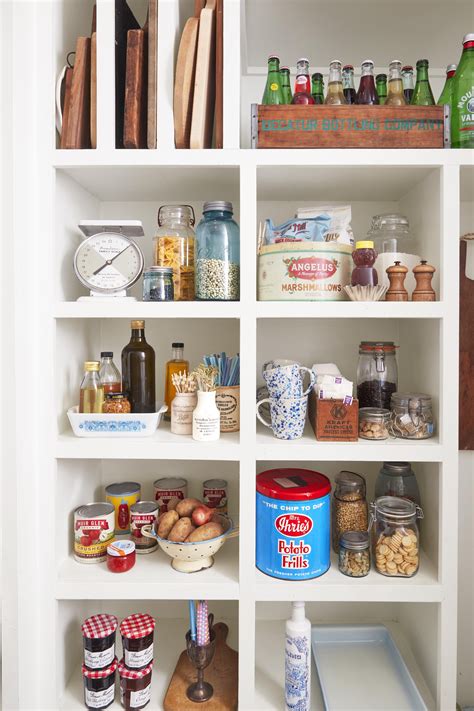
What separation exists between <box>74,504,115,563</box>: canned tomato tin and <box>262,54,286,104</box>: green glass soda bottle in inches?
43.6

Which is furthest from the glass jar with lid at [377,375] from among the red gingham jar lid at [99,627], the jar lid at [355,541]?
the red gingham jar lid at [99,627]

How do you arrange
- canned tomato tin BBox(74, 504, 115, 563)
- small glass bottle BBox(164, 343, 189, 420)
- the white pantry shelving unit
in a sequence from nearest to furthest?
the white pantry shelving unit
canned tomato tin BBox(74, 504, 115, 563)
small glass bottle BBox(164, 343, 189, 420)

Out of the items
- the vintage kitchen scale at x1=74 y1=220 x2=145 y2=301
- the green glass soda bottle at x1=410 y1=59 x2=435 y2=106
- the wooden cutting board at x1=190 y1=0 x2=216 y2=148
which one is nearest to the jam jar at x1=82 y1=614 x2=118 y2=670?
the vintage kitchen scale at x1=74 y1=220 x2=145 y2=301

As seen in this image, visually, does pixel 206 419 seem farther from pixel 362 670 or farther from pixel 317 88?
pixel 317 88

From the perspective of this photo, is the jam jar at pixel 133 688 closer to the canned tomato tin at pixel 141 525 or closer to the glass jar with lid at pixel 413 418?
the canned tomato tin at pixel 141 525

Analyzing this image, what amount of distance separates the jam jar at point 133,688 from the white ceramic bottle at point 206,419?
0.53 meters

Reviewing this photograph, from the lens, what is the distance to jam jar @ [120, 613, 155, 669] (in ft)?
3.49

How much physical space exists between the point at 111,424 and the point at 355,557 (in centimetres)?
63

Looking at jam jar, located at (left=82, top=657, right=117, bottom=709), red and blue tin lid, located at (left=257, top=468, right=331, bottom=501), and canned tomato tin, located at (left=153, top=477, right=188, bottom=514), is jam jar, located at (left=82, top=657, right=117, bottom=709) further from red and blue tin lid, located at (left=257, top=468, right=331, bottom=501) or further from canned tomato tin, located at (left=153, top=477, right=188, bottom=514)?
red and blue tin lid, located at (left=257, top=468, right=331, bottom=501)

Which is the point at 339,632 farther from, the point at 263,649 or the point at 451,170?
the point at 451,170

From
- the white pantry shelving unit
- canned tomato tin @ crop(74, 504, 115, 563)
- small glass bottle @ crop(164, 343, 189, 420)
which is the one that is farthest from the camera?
small glass bottle @ crop(164, 343, 189, 420)

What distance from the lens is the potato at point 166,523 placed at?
1112mm

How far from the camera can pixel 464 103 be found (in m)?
1.09

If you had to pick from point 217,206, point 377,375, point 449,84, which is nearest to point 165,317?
point 217,206
